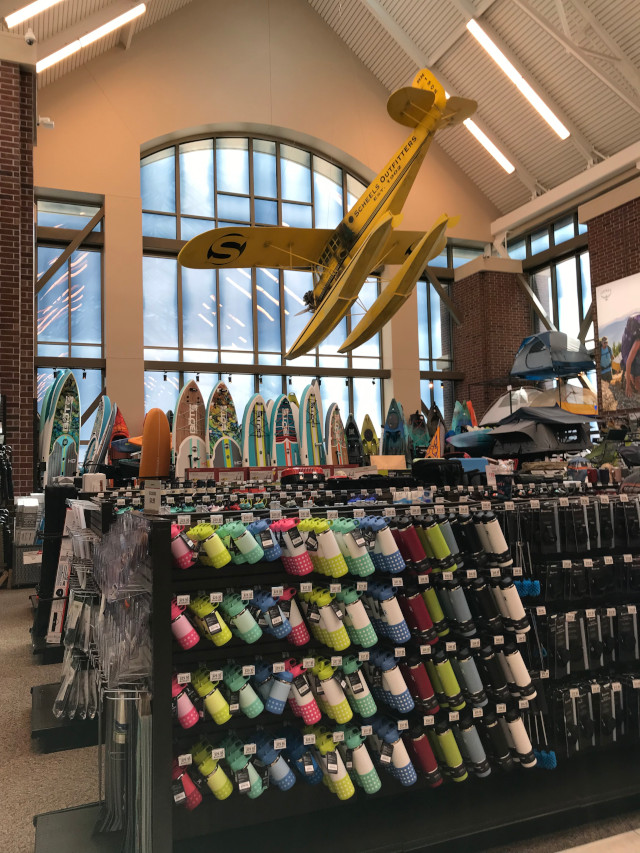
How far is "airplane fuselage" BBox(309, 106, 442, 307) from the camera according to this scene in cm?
658

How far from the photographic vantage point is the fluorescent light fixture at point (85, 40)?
34.7 feet

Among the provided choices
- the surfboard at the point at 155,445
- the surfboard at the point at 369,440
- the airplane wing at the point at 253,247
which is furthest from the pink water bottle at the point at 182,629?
the surfboard at the point at 369,440

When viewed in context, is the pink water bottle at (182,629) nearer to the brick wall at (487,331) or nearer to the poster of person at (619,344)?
the poster of person at (619,344)

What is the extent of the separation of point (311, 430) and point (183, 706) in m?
6.96

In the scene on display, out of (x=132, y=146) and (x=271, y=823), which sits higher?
(x=132, y=146)

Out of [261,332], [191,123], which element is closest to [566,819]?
[261,332]

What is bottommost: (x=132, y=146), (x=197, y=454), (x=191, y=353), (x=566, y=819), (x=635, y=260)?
(x=566, y=819)

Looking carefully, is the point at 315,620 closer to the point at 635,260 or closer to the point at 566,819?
the point at 566,819

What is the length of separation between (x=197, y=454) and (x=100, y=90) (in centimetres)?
830

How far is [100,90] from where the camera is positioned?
12.2 m

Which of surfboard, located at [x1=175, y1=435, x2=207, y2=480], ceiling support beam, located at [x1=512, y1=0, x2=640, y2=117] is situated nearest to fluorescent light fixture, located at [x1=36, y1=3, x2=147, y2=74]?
ceiling support beam, located at [x1=512, y1=0, x2=640, y2=117]

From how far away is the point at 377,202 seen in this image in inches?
282

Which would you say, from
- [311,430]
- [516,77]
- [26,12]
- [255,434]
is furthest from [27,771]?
[516,77]

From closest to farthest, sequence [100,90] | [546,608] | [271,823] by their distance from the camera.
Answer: [271,823], [546,608], [100,90]
